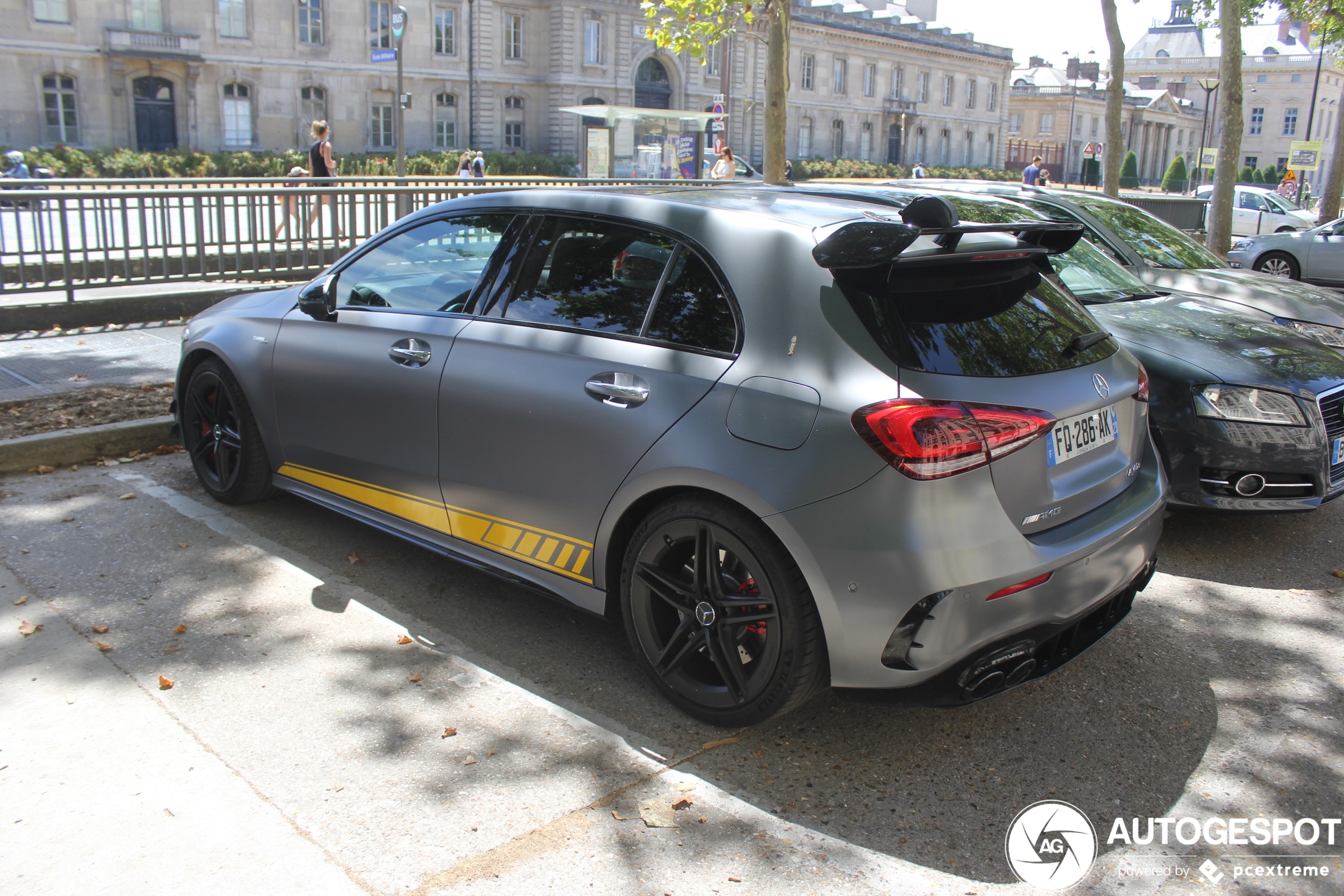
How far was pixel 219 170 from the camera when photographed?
43594mm

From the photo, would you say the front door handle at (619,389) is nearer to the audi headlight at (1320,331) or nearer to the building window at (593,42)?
the audi headlight at (1320,331)

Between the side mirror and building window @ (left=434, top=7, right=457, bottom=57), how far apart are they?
55.7m

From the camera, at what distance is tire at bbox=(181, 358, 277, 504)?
5082mm

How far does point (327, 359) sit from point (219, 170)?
145 ft

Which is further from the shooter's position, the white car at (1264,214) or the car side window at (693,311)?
the white car at (1264,214)

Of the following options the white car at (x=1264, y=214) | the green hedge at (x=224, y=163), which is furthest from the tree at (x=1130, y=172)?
the white car at (x=1264, y=214)

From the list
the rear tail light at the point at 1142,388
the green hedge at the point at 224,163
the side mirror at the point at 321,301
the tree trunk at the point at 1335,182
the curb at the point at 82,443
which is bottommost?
the curb at the point at 82,443

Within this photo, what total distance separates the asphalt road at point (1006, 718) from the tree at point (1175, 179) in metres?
76.6

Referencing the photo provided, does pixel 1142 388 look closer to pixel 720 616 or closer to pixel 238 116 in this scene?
pixel 720 616

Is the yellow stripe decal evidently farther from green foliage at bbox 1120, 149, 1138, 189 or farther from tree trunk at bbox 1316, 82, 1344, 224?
green foliage at bbox 1120, 149, 1138, 189

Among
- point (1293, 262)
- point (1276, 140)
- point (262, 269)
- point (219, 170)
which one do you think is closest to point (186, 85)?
point (219, 170)

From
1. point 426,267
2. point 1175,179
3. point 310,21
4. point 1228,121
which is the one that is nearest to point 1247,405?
point 426,267

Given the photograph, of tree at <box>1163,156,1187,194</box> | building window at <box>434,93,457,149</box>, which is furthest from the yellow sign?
building window at <box>434,93,457,149</box>

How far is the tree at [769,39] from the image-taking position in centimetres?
1414
